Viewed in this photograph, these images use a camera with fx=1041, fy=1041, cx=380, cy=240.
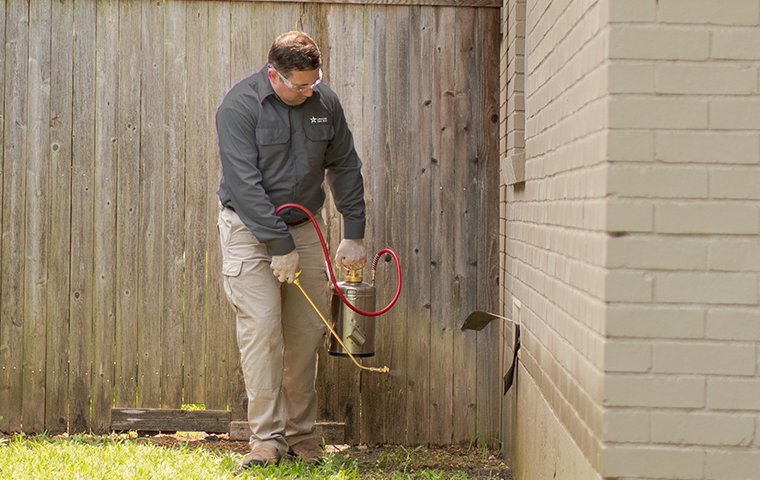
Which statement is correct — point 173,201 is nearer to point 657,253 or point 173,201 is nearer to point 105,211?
point 105,211

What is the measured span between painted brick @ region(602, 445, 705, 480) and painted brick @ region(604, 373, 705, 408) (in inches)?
4.4

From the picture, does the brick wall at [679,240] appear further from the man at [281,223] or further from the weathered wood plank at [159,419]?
the weathered wood plank at [159,419]

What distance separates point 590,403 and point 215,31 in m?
3.44

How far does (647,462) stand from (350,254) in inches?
110

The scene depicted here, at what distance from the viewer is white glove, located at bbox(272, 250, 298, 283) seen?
188 inches

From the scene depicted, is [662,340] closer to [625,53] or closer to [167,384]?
[625,53]

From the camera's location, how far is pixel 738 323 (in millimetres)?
2533

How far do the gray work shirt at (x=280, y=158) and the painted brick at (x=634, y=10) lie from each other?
2.49m

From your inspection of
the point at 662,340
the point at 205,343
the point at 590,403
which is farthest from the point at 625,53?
the point at 205,343

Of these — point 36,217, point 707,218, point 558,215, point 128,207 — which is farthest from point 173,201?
point 707,218

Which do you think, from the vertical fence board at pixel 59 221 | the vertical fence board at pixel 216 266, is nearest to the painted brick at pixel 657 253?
the vertical fence board at pixel 216 266

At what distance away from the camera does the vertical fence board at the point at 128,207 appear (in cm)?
549

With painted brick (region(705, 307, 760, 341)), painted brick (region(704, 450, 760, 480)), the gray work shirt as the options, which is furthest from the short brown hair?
painted brick (region(704, 450, 760, 480))

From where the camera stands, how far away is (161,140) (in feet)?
18.0
